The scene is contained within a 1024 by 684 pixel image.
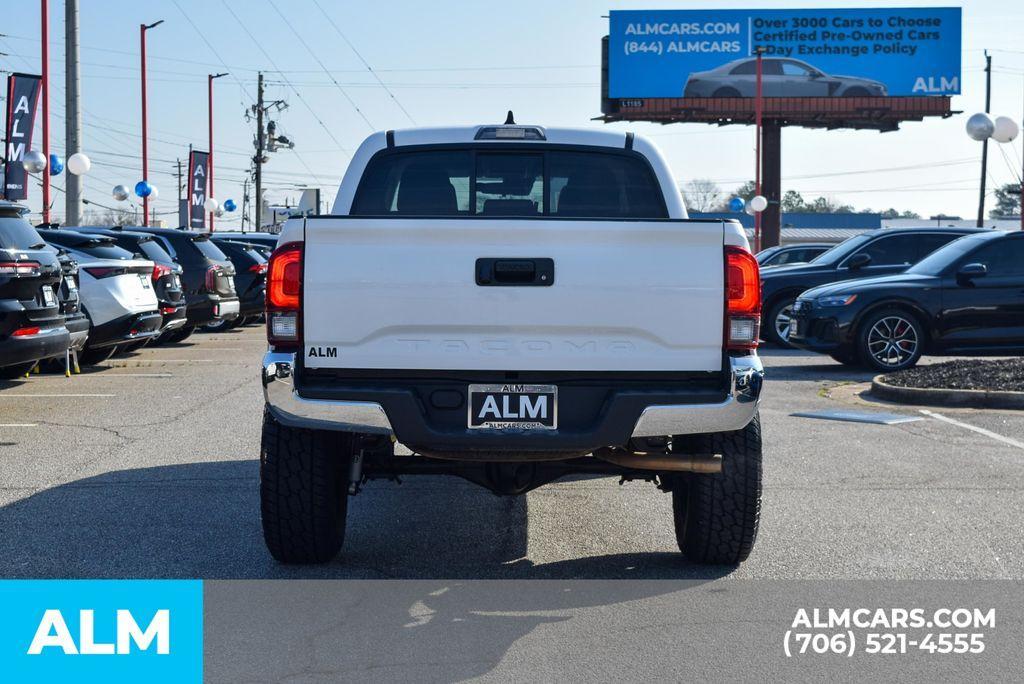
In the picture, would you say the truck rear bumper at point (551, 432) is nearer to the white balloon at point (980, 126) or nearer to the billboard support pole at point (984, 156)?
the white balloon at point (980, 126)

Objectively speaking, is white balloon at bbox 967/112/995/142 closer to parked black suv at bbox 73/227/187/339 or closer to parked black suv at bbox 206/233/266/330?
parked black suv at bbox 206/233/266/330

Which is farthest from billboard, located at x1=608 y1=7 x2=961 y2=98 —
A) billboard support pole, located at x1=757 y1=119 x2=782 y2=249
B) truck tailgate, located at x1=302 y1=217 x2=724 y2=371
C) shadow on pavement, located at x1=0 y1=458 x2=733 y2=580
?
truck tailgate, located at x1=302 y1=217 x2=724 y2=371

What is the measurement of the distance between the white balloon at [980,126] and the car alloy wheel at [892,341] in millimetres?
9133

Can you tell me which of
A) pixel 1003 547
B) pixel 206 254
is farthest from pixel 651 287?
pixel 206 254

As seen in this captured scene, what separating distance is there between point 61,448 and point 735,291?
580 cm

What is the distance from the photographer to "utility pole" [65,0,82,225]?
2752 cm

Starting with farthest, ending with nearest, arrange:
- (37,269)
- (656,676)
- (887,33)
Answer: (887,33)
(37,269)
(656,676)

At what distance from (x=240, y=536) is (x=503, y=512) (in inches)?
58.3

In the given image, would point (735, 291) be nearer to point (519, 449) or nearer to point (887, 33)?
point (519, 449)

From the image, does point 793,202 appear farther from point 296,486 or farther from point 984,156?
point 296,486

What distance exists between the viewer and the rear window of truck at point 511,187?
689 centimetres

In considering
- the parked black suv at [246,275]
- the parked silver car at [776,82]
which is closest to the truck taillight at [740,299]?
the parked black suv at [246,275]

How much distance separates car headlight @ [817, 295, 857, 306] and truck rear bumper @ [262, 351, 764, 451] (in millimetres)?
10395

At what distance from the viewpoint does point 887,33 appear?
185 feet
